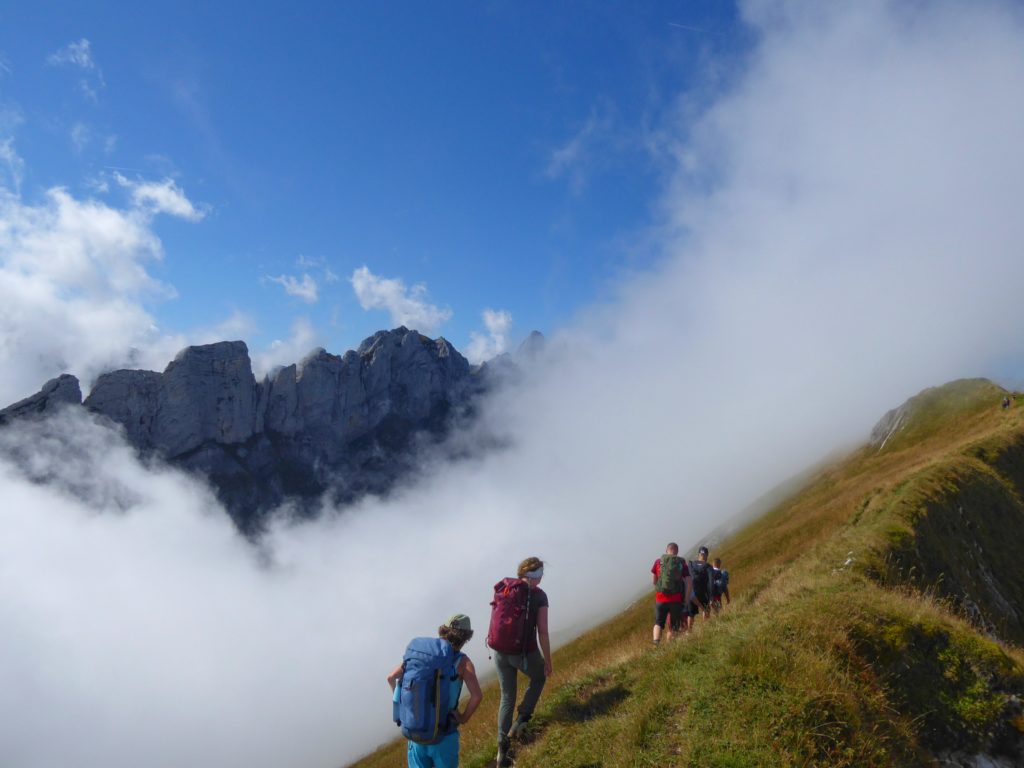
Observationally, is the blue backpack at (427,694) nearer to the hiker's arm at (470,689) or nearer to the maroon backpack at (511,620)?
the hiker's arm at (470,689)

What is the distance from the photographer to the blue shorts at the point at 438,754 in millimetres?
7574

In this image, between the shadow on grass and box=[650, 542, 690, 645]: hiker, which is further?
box=[650, 542, 690, 645]: hiker

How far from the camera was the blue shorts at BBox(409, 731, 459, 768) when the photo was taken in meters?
7.57

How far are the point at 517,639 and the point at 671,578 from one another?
605cm

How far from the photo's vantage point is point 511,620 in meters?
9.38

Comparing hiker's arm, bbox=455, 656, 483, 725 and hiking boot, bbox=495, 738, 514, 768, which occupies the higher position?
hiker's arm, bbox=455, 656, 483, 725

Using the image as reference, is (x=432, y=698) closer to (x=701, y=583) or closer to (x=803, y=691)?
(x=803, y=691)

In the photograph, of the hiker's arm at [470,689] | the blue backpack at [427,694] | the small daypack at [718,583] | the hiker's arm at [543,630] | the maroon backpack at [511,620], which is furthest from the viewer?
the small daypack at [718,583]

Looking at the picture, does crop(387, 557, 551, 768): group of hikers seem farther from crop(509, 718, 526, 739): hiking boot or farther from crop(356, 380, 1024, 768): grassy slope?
crop(356, 380, 1024, 768): grassy slope

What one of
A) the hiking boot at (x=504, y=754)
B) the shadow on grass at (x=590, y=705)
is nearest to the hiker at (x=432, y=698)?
the hiking boot at (x=504, y=754)

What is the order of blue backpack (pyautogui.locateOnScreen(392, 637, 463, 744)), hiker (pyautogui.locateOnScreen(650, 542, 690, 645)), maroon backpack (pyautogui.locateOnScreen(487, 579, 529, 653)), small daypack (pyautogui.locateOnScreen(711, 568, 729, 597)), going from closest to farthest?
blue backpack (pyautogui.locateOnScreen(392, 637, 463, 744)) < maroon backpack (pyautogui.locateOnScreen(487, 579, 529, 653)) < hiker (pyautogui.locateOnScreen(650, 542, 690, 645)) < small daypack (pyautogui.locateOnScreen(711, 568, 729, 597))

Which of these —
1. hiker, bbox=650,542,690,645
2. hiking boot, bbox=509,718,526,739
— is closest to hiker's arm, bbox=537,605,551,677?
hiking boot, bbox=509,718,526,739

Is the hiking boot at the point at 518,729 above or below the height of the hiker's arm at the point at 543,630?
below

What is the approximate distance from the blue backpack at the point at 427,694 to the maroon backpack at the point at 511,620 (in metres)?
1.81
